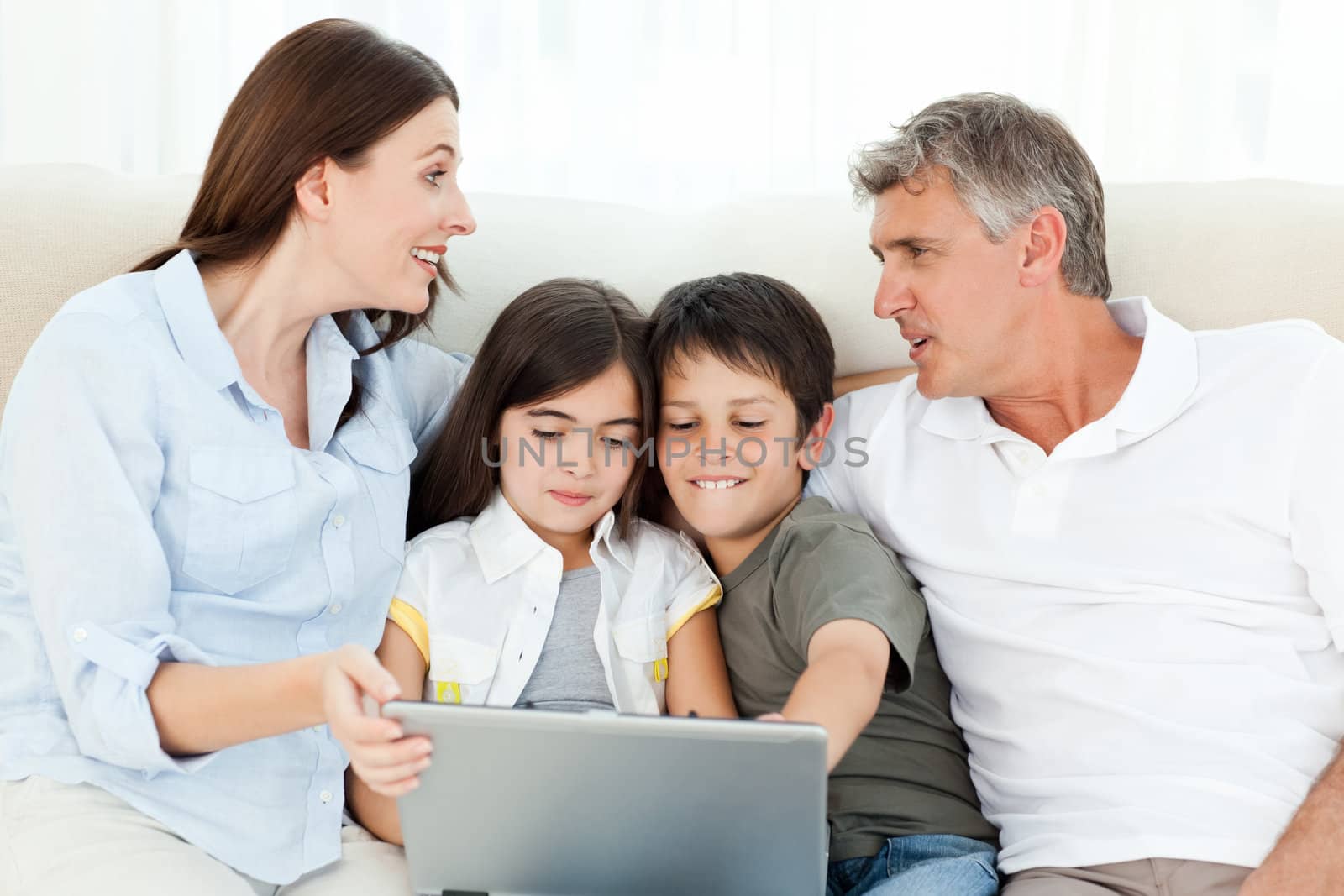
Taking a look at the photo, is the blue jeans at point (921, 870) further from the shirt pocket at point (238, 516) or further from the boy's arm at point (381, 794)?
the shirt pocket at point (238, 516)

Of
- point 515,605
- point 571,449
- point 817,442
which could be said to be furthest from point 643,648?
point 817,442

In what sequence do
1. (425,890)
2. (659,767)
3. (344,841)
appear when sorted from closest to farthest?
(659,767) < (425,890) < (344,841)

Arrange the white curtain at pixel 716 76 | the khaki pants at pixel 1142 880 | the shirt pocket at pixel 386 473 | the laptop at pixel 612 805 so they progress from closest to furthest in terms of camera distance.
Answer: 1. the laptop at pixel 612 805
2. the khaki pants at pixel 1142 880
3. the shirt pocket at pixel 386 473
4. the white curtain at pixel 716 76

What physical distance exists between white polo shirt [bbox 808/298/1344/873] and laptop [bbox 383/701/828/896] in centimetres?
46

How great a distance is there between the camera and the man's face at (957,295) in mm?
1554

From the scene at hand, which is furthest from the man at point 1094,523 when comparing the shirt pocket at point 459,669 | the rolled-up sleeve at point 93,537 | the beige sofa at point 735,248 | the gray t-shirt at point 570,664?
the rolled-up sleeve at point 93,537

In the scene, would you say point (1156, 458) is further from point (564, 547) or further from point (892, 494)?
point (564, 547)

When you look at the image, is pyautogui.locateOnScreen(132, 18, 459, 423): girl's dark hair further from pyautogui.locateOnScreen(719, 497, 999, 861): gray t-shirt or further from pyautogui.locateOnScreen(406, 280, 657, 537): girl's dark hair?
pyautogui.locateOnScreen(719, 497, 999, 861): gray t-shirt

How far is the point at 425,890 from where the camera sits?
1.17 meters

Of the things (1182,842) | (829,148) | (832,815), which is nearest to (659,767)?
(832,815)

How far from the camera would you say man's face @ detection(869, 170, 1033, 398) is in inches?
61.2

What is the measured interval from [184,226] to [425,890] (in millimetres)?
869

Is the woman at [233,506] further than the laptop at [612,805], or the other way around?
the woman at [233,506]

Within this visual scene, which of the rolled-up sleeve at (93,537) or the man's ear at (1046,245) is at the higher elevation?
the man's ear at (1046,245)
